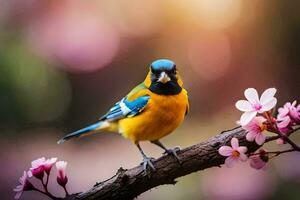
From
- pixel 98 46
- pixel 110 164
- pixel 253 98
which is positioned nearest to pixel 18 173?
pixel 110 164

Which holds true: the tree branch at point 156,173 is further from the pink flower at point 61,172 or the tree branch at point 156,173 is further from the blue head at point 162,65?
the blue head at point 162,65

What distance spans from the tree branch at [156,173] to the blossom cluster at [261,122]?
158 millimetres

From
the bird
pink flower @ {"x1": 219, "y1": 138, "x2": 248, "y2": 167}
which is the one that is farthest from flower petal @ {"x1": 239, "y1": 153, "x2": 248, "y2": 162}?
the bird

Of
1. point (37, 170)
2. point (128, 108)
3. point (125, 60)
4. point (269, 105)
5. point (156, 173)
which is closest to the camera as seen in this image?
point (269, 105)

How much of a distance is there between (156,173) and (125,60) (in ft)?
6.60

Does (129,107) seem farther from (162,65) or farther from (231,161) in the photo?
(231,161)

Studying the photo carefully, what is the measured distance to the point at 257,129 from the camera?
98 centimetres

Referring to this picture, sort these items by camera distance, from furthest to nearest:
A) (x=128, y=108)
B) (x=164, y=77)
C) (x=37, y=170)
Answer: (x=128, y=108) < (x=164, y=77) < (x=37, y=170)

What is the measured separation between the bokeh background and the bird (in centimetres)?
115

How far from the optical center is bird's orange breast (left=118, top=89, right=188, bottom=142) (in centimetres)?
162

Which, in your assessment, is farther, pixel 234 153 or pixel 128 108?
pixel 128 108

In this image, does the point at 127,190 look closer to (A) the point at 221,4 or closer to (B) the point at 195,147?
(B) the point at 195,147

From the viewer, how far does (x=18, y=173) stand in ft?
8.69

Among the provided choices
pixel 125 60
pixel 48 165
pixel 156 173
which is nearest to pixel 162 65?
pixel 156 173
